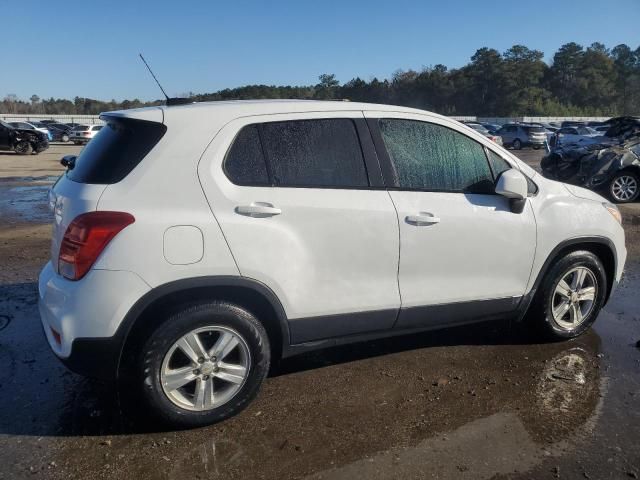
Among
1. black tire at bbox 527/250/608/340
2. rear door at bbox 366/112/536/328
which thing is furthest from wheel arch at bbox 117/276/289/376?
black tire at bbox 527/250/608/340

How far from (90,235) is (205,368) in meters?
0.93

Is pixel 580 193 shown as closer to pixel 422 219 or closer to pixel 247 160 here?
pixel 422 219

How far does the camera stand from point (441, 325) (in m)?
3.80

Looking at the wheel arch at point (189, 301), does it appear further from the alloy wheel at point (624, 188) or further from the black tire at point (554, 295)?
the alloy wheel at point (624, 188)

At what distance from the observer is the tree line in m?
92.1

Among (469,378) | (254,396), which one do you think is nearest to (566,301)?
(469,378)

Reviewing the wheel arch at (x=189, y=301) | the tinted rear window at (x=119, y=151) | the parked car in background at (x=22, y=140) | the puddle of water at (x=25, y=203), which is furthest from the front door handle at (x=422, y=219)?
the parked car in background at (x=22, y=140)

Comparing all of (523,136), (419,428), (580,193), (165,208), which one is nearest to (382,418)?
(419,428)

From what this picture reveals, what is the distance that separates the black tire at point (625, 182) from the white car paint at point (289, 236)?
879 centimetres

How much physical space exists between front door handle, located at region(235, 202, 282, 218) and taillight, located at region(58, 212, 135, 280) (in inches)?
22.3

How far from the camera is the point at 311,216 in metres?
3.18

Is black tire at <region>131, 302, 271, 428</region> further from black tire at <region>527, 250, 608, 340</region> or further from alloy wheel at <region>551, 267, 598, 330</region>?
alloy wheel at <region>551, 267, 598, 330</region>

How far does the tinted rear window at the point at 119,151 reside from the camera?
2.96 m

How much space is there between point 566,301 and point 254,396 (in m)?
2.53
